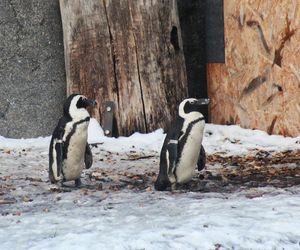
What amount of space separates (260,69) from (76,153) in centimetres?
259

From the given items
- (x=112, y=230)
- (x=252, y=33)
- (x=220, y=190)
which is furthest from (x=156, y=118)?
Result: (x=112, y=230)

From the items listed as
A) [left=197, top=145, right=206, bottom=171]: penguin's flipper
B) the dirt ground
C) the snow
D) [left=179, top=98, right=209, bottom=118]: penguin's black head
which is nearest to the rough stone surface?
the dirt ground

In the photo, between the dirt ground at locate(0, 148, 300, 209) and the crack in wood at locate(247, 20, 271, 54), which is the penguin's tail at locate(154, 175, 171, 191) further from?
the crack in wood at locate(247, 20, 271, 54)

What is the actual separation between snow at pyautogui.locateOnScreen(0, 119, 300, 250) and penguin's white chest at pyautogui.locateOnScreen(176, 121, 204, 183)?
8.3 inches

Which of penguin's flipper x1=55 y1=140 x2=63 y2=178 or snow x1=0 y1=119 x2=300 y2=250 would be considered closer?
snow x1=0 y1=119 x2=300 y2=250

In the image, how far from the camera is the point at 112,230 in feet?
12.9

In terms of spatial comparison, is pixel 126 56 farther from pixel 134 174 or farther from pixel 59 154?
pixel 59 154

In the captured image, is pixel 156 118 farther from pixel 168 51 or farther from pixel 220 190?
pixel 220 190

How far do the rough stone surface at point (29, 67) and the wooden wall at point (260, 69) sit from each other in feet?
5.23

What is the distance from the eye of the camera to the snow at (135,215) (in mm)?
3760

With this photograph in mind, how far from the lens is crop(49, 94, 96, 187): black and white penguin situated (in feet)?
17.5

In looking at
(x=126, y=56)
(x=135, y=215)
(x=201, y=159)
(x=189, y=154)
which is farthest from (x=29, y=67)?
(x=135, y=215)

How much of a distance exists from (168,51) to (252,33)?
80cm

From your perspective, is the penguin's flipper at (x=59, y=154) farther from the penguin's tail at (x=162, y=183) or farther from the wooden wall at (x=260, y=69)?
the wooden wall at (x=260, y=69)
